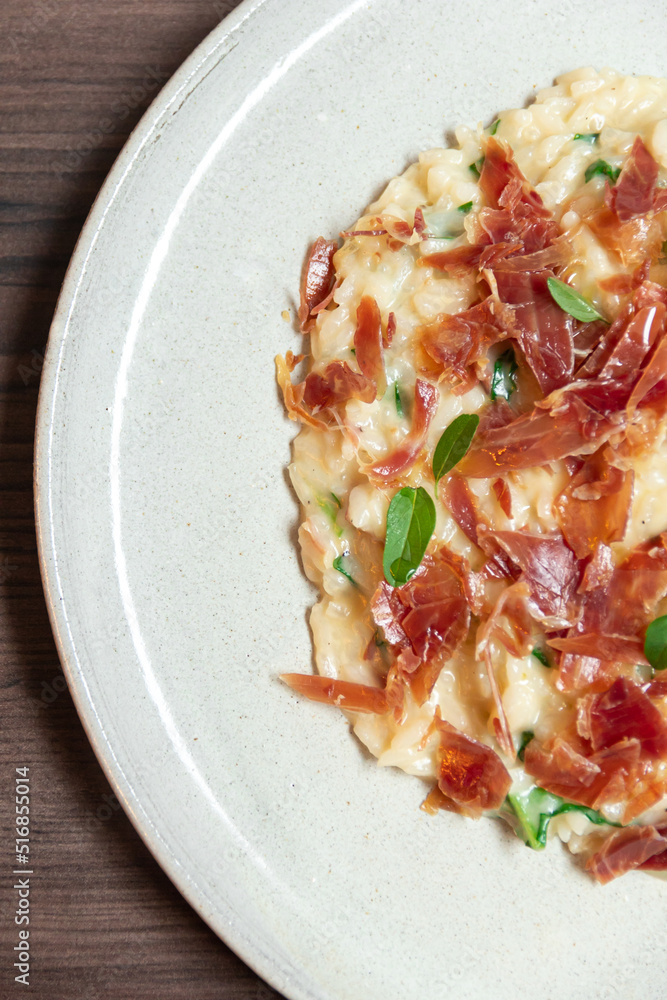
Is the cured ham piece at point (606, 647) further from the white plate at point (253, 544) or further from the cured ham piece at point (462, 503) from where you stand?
the white plate at point (253, 544)

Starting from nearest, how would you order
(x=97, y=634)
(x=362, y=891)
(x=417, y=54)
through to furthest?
1. (x=97, y=634)
2. (x=362, y=891)
3. (x=417, y=54)

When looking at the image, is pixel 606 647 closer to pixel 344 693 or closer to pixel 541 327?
pixel 344 693

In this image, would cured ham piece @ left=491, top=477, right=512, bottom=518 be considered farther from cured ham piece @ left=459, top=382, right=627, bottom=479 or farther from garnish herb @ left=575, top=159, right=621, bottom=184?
garnish herb @ left=575, top=159, right=621, bottom=184

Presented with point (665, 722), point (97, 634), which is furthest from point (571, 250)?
point (97, 634)

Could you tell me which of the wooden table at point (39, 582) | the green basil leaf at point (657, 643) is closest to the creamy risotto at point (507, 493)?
the green basil leaf at point (657, 643)

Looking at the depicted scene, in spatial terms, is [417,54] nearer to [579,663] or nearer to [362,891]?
[579,663]

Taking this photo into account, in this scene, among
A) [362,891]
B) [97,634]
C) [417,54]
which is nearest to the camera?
[97,634]

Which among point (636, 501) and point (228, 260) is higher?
point (228, 260)
